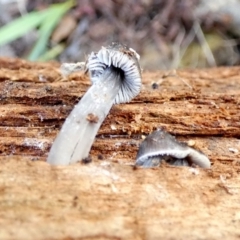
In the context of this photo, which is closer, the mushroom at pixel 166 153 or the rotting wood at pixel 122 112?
the mushroom at pixel 166 153

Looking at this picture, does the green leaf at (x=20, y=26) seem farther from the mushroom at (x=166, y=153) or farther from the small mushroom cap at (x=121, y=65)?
the mushroom at (x=166, y=153)

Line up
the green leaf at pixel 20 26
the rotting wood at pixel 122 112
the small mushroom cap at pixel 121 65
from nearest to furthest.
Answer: the small mushroom cap at pixel 121 65
the rotting wood at pixel 122 112
the green leaf at pixel 20 26

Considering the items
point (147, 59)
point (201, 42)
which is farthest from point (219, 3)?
point (147, 59)

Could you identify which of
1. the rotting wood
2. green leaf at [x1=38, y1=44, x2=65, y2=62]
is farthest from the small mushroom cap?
green leaf at [x1=38, y1=44, x2=65, y2=62]

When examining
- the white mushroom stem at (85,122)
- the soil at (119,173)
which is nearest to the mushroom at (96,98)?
the white mushroom stem at (85,122)

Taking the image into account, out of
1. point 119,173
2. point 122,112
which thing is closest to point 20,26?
point 122,112

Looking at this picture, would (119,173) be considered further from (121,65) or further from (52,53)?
(52,53)

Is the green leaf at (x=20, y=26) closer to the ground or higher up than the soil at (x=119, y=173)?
higher up
